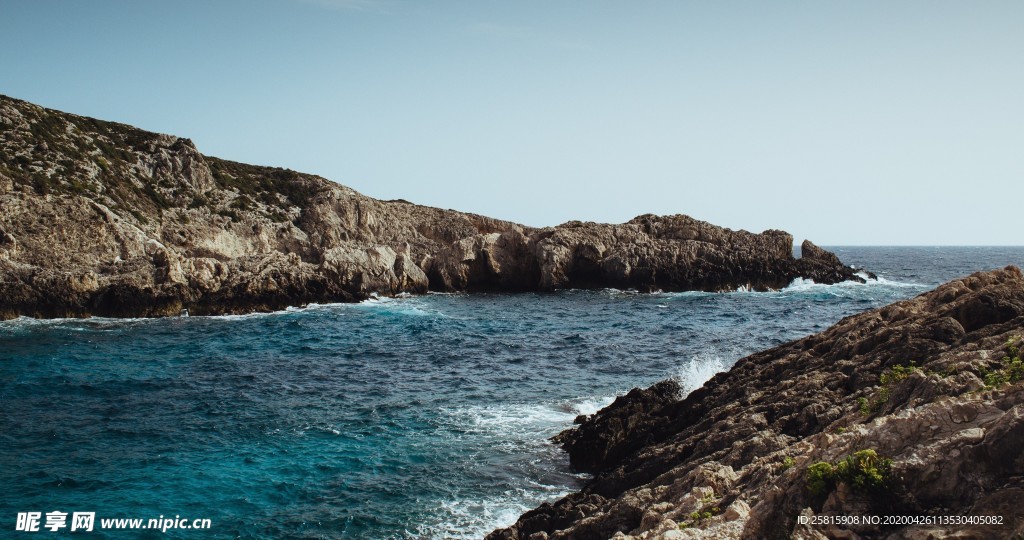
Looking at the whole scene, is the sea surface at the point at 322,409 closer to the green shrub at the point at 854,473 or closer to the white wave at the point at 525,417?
the white wave at the point at 525,417

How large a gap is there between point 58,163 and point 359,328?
118ft

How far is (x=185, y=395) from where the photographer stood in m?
25.0

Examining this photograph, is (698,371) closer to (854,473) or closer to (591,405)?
(591,405)

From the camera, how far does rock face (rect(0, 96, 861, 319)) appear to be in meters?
44.6

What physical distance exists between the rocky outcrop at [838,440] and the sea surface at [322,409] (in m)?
3.22

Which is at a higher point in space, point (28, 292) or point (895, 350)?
point (895, 350)

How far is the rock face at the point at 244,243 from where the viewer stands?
1756 inches

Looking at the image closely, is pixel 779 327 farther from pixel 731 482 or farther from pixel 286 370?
pixel 731 482

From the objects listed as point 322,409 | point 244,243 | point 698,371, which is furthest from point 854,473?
point 244,243

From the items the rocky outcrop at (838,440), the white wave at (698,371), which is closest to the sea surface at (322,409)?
the white wave at (698,371)

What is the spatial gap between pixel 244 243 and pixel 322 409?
44.3m

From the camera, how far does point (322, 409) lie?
77.4ft

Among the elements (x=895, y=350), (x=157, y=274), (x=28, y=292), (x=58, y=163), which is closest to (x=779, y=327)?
(x=895, y=350)

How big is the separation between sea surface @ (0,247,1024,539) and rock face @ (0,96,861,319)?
14.1 ft
